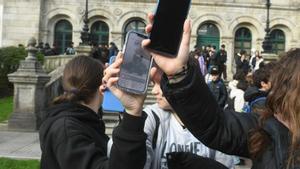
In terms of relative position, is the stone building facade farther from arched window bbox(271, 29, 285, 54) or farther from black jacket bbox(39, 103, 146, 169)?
black jacket bbox(39, 103, 146, 169)

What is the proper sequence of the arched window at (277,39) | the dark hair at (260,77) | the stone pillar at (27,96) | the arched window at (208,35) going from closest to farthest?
the dark hair at (260,77)
the stone pillar at (27,96)
the arched window at (208,35)
the arched window at (277,39)

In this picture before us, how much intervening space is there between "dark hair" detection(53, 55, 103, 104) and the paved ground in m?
6.43

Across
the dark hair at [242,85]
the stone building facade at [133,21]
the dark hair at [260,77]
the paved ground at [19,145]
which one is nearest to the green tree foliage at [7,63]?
the paved ground at [19,145]

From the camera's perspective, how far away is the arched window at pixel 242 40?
40878 millimetres

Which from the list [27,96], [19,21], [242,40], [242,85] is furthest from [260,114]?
[242,40]

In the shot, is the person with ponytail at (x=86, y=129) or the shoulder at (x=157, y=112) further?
the shoulder at (x=157, y=112)

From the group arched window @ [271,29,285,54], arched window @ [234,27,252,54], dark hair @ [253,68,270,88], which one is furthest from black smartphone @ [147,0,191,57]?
arched window @ [271,29,285,54]

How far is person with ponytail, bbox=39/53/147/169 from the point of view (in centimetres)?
256

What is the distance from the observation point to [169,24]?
2264 mm

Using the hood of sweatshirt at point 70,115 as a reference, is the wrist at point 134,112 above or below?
above

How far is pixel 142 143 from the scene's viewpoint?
→ 258 cm

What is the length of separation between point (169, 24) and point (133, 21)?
125ft

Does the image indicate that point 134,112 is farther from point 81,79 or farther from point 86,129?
point 81,79

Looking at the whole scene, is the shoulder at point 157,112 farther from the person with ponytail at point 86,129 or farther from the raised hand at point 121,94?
the raised hand at point 121,94
